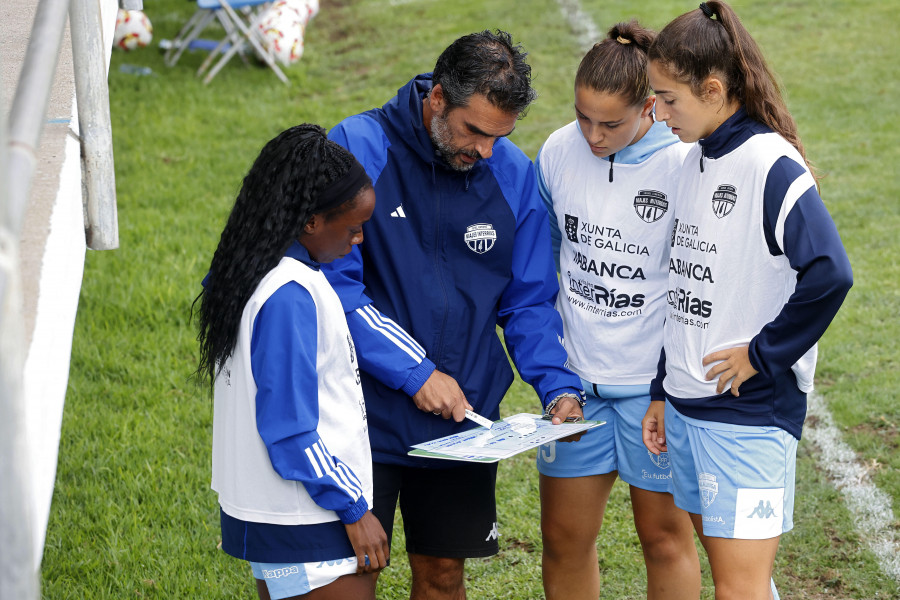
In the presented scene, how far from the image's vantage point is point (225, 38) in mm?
11469

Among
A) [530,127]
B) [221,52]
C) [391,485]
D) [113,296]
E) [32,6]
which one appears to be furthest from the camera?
[221,52]

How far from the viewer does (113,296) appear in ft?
21.3

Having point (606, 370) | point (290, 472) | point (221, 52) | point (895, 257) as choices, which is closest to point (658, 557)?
point (606, 370)

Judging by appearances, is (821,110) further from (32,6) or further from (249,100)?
(32,6)

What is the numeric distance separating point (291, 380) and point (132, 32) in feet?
33.4

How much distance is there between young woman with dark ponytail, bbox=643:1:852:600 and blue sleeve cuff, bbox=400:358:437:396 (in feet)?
2.36

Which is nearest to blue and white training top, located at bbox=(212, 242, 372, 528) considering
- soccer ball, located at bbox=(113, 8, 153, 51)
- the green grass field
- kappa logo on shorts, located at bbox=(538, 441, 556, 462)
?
kappa logo on shorts, located at bbox=(538, 441, 556, 462)

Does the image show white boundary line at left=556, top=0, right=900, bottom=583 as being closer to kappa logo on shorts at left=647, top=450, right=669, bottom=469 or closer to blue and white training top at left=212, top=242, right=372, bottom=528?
kappa logo on shorts at left=647, top=450, right=669, bottom=469

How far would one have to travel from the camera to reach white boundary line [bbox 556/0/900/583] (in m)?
4.18

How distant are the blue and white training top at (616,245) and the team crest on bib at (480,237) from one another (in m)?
0.34

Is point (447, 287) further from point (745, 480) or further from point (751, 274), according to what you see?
point (745, 480)

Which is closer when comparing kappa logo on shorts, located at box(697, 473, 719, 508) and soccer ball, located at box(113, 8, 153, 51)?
kappa logo on shorts, located at box(697, 473, 719, 508)

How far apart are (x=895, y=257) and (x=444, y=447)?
5.49 metres

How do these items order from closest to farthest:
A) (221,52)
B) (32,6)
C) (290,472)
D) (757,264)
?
(290,472)
(757,264)
(32,6)
(221,52)
